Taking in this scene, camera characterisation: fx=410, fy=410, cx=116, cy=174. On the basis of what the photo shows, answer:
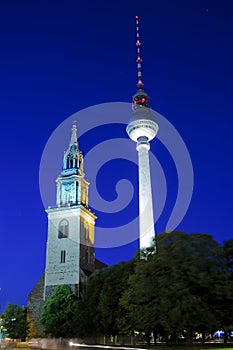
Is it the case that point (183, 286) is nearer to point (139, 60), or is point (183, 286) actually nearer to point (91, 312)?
point (91, 312)

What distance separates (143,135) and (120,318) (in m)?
64.9

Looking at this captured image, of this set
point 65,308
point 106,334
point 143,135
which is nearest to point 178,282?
point 106,334

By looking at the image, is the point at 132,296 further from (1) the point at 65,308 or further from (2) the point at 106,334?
(1) the point at 65,308

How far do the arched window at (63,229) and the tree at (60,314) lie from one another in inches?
475

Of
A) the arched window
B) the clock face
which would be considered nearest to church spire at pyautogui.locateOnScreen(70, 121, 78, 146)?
the clock face

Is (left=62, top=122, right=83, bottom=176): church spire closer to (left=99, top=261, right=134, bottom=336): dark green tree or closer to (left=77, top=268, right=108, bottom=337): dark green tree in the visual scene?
(left=77, top=268, right=108, bottom=337): dark green tree

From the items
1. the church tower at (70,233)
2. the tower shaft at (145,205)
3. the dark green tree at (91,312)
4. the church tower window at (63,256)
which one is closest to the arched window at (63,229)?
the church tower at (70,233)

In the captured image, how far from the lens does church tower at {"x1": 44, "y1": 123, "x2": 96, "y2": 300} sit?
77.4 meters

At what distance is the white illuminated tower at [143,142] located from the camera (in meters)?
101

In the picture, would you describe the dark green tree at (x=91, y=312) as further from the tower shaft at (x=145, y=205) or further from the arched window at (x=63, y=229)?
the tower shaft at (x=145, y=205)

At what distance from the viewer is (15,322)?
253 feet

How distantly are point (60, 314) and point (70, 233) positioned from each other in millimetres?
16544

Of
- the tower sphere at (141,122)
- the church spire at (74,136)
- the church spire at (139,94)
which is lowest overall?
the church spire at (74,136)

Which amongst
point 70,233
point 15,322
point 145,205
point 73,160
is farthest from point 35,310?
point 145,205
